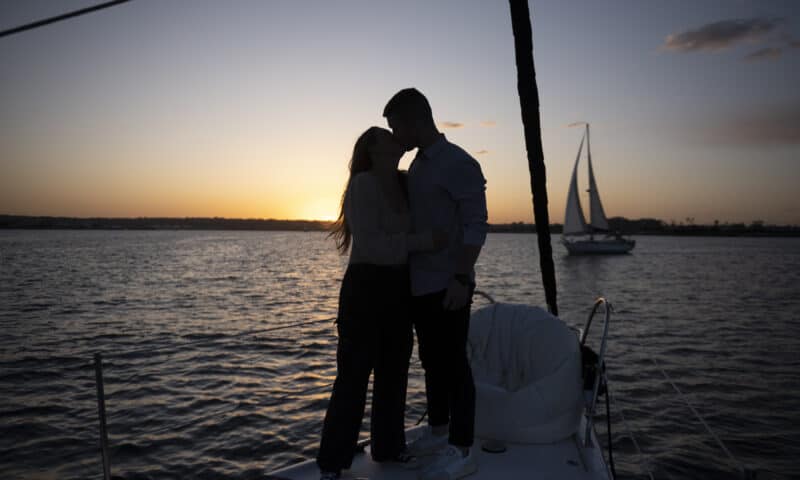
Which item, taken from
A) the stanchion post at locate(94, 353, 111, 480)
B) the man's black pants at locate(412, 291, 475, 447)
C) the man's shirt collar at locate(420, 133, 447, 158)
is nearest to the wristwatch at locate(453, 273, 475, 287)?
the man's black pants at locate(412, 291, 475, 447)

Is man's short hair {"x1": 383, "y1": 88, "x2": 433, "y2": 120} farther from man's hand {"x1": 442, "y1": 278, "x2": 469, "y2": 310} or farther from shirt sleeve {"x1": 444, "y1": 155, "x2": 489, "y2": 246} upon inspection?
man's hand {"x1": 442, "y1": 278, "x2": 469, "y2": 310}

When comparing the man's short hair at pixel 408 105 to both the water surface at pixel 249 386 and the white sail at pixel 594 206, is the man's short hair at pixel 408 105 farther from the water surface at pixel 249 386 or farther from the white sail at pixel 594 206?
the white sail at pixel 594 206

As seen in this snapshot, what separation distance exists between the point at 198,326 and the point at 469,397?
12.7 metres

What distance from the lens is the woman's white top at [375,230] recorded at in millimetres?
2584

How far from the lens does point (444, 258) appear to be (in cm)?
262

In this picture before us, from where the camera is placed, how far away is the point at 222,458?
539 cm

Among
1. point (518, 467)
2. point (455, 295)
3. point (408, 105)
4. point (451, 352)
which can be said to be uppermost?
point (408, 105)

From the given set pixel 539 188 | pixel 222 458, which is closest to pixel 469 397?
pixel 539 188

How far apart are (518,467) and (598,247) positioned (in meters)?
57.5

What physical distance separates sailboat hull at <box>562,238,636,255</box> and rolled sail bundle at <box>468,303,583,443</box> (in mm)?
54971

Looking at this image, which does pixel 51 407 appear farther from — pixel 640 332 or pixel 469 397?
pixel 640 332

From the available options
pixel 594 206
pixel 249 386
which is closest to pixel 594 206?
pixel 594 206

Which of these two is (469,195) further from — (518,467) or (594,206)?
(594,206)

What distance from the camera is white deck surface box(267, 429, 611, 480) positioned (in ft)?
8.86
